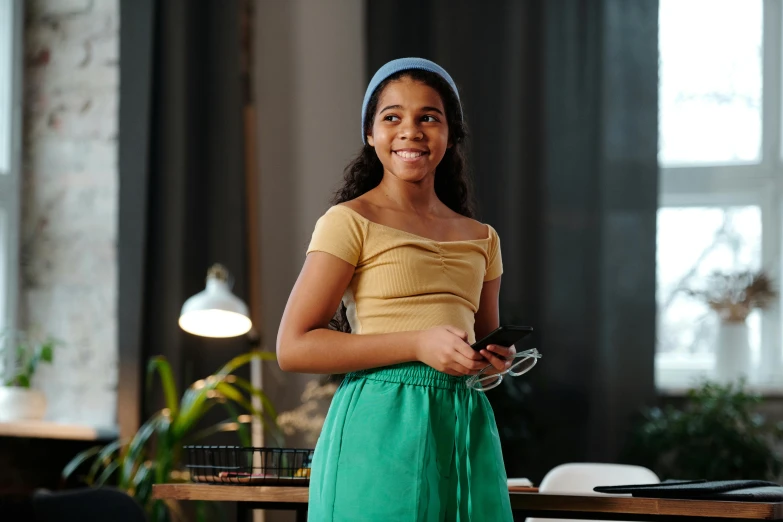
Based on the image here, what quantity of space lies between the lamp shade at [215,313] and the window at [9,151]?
1196 mm

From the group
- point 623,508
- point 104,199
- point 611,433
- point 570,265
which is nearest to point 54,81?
point 104,199

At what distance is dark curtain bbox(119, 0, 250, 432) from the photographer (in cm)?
390

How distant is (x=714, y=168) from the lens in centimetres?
493

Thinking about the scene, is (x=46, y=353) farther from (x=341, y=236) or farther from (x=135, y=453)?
(x=341, y=236)

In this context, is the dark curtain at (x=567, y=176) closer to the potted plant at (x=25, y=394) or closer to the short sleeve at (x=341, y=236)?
the potted plant at (x=25, y=394)

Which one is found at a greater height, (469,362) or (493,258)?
(493,258)

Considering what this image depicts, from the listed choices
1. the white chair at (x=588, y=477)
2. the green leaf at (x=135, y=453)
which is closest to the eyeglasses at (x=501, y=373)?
the white chair at (x=588, y=477)

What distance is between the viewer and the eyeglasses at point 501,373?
4.34 ft

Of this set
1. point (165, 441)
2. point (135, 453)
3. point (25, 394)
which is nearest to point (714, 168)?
point (165, 441)

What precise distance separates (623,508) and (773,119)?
144 inches

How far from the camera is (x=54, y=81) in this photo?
4.20 metres

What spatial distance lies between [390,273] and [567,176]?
3444 millimetres

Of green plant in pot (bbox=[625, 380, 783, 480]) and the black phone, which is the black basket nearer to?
the black phone

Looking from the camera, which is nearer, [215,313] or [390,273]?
[390,273]
